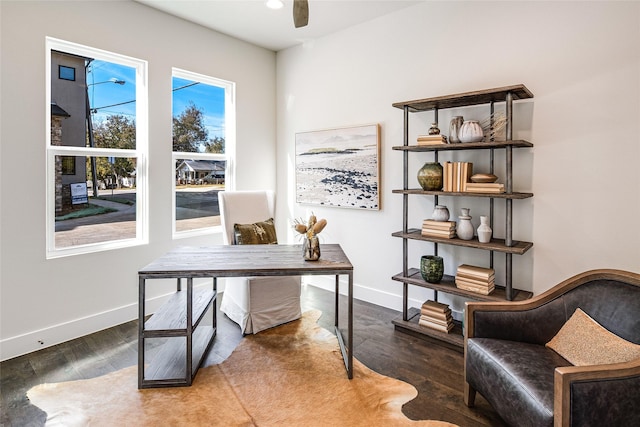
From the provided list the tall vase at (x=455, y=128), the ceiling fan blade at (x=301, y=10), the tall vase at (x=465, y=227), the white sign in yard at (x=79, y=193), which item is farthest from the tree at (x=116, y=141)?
the tall vase at (x=465, y=227)

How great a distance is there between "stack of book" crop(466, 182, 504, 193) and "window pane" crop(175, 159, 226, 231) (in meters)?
2.79

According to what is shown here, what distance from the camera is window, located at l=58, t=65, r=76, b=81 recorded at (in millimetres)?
2924

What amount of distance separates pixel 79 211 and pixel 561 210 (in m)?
3.94

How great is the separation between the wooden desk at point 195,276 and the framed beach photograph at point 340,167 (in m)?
1.17

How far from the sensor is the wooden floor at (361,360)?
2006 mm

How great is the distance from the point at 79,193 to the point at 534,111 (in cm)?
382

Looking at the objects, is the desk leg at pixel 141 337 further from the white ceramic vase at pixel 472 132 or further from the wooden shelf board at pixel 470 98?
the white ceramic vase at pixel 472 132

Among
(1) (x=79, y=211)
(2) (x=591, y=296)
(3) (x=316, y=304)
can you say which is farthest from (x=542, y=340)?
(1) (x=79, y=211)

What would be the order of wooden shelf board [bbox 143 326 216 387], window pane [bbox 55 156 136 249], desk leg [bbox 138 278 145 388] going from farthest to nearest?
window pane [bbox 55 156 136 249] → wooden shelf board [bbox 143 326 216 387] → desk leg [bbox 138 278 145 388]

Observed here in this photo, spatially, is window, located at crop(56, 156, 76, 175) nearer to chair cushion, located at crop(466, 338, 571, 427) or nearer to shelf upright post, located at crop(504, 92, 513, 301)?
chair cushion, located at crop(466, 338, 571, 427)

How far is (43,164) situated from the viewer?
2.77 meters

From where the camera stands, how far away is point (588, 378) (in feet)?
4.57

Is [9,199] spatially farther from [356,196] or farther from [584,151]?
[584,151]

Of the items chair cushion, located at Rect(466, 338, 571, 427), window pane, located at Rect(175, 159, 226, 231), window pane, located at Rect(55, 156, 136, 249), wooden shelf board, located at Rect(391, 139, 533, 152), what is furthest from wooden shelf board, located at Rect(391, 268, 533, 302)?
window pane, located at Rect(55, 156, 136, 249)
